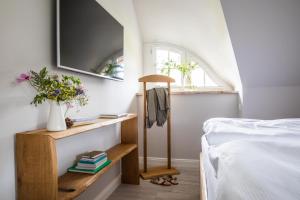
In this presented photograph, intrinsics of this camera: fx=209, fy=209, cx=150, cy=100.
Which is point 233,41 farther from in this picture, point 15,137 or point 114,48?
point 15,137

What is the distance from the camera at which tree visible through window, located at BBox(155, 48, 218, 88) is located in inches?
135

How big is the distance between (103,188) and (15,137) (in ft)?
4.18

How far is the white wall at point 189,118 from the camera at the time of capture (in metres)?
2.99

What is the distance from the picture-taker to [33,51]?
120 cm

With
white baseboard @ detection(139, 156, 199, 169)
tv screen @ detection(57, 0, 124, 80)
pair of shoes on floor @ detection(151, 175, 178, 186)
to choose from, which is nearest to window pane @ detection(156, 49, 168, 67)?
tv screen @ detection(57, 0, 124, 80)

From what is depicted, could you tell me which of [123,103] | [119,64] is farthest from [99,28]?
[123,103]

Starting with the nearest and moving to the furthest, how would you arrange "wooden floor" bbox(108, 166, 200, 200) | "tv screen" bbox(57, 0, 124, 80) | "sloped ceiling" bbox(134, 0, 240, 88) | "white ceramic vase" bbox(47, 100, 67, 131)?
"white ceramic vase" bbox(47, 100, 67, 131)
"tv screen" bbox(57, 0, 124, 80)
"wooden floor" bbox(108, 166, 200, 200)
"sloped ceiling" bbox(134, 0, 240, 88)

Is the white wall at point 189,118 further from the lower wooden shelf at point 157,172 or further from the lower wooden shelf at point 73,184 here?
the lower wooden shelf at point 73,184

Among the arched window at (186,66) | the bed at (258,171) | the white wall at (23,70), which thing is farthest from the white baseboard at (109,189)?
the arched window at (186,66)

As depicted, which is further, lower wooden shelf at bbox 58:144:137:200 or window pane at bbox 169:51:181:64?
window pane at bbox 169:51:181:64

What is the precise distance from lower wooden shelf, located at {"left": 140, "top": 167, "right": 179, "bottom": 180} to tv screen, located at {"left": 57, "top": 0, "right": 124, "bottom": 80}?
129 cm

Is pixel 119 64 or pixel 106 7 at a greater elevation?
pixel 106 7

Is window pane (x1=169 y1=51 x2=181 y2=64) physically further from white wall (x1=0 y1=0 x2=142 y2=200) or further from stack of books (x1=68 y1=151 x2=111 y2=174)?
stack of books (x1=68 y1=151 x2=111 y2=174)

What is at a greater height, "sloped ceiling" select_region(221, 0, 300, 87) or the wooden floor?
"sloped ceiling" select_region(221, 0, 300, 87)
